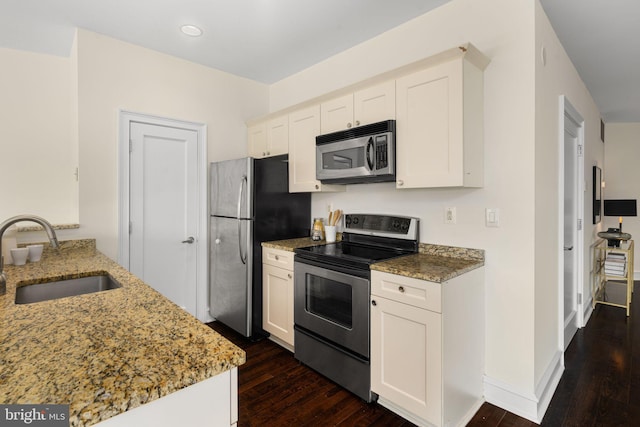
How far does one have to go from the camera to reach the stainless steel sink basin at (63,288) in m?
1.68

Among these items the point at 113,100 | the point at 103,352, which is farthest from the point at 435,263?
the point at 113,100

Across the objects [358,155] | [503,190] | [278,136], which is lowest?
[503,190]

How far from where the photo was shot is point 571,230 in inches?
121

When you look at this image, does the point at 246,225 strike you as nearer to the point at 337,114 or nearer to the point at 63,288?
the point at 337,114

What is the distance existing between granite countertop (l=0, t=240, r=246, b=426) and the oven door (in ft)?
3.85

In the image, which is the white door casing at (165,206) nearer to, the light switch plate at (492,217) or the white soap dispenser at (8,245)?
the white soap dispenser at (8,245)

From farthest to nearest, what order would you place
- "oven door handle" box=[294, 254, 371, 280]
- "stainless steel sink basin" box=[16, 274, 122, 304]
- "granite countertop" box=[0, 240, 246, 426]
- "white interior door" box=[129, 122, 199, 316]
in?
"white interior door" box=[129, 122, 199, 316]
"oven door handle" box=[294, 254, 371, 280]
"stainless steel sink basin" box=[16, 274, 122, 304]
"granite countertop" box=[0, 240, 246, 426]

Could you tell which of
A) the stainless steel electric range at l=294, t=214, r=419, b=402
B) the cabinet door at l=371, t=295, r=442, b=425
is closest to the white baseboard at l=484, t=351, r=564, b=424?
the cabinet door at l=371, t=295, r=442, b=425

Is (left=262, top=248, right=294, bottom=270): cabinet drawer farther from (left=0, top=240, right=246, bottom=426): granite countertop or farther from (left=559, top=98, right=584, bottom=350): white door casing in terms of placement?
(left=559, top=98, right=584, bottom=350): white door casing

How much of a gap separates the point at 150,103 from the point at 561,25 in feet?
11.2

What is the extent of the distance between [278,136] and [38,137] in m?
2.06

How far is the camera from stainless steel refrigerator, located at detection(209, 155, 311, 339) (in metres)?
2.87

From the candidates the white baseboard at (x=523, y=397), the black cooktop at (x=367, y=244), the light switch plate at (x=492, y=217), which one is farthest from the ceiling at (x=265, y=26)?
the white baseboard at (x=523, y=397)

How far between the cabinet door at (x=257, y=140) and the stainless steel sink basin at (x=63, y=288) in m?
1.93
